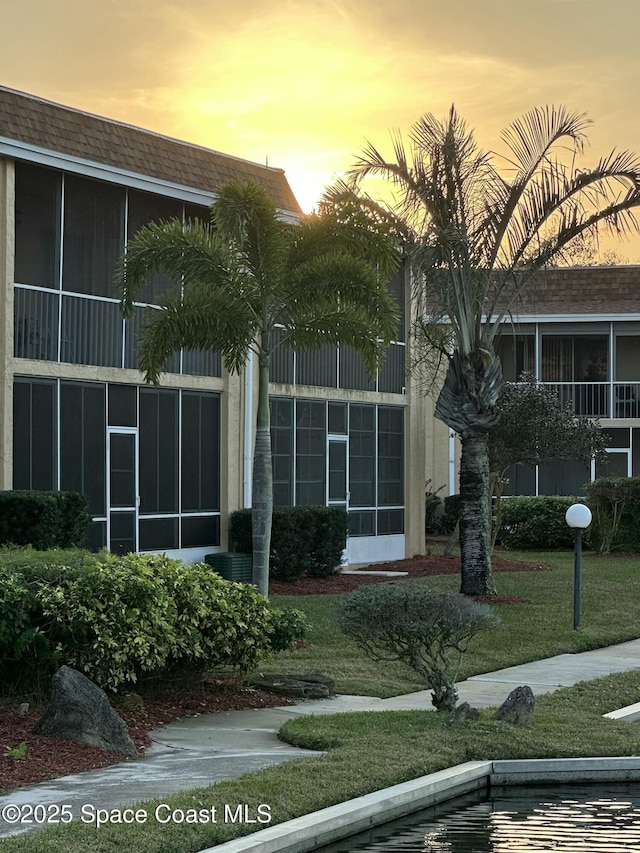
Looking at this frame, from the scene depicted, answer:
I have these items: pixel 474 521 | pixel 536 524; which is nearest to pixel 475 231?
pixel 474 521

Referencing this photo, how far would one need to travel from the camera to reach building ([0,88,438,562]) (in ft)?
61.6

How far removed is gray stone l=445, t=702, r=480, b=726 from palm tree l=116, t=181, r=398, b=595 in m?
5.99

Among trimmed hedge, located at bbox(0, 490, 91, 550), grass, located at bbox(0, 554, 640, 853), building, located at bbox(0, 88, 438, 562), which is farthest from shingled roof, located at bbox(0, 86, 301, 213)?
grass, located at bbox(0, 554, 640, 853)

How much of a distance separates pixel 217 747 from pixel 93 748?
36.1 inches

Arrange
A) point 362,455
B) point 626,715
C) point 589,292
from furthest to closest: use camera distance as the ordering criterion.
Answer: point 589,292
point 362,455
point 626,715

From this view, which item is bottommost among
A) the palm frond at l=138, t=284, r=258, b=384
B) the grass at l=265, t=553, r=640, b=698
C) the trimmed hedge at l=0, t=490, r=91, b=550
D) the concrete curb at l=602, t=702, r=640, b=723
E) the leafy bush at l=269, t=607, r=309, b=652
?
the concrete curb at l=602, t=702, r=640, b=723

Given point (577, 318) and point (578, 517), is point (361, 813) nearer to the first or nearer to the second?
point (578, 517)

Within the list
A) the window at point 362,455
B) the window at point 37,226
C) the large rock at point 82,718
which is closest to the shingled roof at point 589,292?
the window at point 362,455

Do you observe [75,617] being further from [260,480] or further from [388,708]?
[260,480]

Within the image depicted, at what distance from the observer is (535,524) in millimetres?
32281

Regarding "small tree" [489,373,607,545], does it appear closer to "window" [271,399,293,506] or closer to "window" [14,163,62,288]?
"window" [271,399,293,506]

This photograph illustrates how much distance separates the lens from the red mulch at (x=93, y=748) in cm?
817

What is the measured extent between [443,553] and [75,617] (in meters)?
19.4

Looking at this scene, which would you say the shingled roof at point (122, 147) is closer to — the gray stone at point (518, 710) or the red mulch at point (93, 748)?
the red mulch at point (93, 748)
